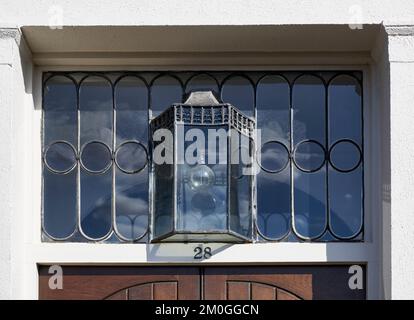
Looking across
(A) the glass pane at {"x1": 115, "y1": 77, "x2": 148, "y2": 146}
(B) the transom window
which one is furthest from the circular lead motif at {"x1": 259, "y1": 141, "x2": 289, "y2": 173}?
(A) the glass pane at {"x1": 115, "y1": 77, "x2": 148, "y2": 146}

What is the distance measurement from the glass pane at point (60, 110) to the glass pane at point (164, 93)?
0.39 m

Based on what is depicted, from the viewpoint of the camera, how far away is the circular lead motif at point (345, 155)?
4.83 m

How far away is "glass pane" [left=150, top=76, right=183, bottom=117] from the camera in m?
4.89

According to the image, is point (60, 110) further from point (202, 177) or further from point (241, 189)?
point (241, 189)

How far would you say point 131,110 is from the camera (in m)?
4.91

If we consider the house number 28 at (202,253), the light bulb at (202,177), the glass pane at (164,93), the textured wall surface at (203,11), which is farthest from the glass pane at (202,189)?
the textured wall surface at (203,11)

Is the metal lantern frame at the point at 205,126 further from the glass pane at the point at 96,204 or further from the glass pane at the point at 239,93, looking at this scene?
the glass pane at the point at 96,204

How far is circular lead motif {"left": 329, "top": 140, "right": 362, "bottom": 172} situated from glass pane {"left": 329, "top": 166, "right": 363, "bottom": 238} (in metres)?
0.03

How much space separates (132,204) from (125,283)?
38 cm

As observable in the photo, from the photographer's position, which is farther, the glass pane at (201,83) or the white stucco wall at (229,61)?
the glass pane at (201,83)

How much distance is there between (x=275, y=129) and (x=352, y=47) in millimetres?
534

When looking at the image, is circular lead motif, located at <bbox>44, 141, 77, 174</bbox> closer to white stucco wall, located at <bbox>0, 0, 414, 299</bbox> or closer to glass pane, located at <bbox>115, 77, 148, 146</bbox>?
white stucco wall, located at <bbox>0, 0, 414, 299</bbox>
